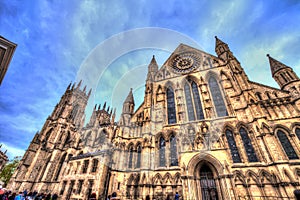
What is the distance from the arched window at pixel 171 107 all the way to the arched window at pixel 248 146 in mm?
6815

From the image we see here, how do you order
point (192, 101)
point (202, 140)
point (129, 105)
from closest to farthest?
1. point (202, 140)
2. point (192, 101)
3. point (129, 105)

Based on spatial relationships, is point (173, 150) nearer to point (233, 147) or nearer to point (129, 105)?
point (233, 147)

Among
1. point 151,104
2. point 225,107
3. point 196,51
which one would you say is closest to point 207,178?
point 225,107

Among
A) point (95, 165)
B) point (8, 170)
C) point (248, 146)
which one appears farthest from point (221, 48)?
point (8, 170)

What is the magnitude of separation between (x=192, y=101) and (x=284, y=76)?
9494 mm

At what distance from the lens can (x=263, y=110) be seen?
41.8 feet

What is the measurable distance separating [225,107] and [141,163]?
10.9 m

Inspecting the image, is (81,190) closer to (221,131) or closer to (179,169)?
(179,169)

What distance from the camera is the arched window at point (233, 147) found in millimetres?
11852

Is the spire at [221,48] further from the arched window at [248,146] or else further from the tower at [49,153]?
the tower at [49,153]

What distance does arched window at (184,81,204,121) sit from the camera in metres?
15.7

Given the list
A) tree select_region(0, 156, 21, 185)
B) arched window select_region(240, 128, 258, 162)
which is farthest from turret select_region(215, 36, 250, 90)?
tree select_region(0, 156, 21, 185)

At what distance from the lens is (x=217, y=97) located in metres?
15.9

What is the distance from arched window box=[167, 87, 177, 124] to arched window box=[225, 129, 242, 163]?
5.67 meters
